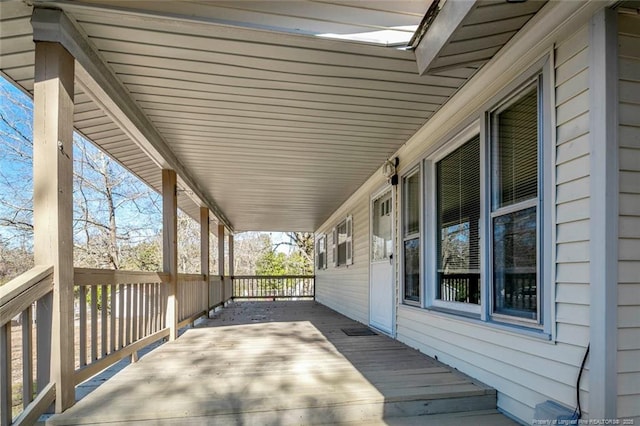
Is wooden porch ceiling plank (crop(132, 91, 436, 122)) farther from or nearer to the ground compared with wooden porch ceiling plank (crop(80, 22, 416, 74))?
nearer to the ground

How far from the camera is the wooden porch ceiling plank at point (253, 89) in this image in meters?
2.62

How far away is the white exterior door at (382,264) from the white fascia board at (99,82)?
284cm

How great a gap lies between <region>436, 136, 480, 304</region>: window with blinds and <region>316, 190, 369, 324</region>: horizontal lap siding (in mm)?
2540

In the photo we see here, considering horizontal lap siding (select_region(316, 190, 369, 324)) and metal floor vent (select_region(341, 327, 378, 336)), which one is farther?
horizontal lap siding (select_region(316, 190, 369, 324))

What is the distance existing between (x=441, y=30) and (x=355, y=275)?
5317 millimetres

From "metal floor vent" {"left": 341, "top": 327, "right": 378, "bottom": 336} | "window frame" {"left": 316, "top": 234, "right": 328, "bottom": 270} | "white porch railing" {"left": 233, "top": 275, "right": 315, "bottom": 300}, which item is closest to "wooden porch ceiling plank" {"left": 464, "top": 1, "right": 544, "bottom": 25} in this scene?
"metal floor vent" {"left": 341, "top": 327, "right": 378, "bottom": 336}

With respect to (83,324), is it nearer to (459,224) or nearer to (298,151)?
(298,151)

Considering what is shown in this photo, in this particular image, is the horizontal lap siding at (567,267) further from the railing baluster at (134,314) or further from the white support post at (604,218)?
the railing baluster at (134,314)

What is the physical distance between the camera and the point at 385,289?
16.1 ft

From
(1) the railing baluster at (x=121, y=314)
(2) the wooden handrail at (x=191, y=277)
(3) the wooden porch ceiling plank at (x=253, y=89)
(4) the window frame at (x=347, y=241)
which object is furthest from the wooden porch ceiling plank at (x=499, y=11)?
(4) the window frame at (x=347, y=241)

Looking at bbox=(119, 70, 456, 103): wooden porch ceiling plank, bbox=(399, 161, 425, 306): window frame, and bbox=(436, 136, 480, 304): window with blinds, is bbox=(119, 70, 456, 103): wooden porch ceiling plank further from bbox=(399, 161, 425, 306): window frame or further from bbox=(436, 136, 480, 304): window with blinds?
bbox=(399, 161, 425, 306): window frame

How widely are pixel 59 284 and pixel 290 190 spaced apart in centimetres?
438

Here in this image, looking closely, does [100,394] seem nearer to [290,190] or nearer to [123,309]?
[123,309]

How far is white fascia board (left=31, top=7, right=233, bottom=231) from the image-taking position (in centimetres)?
195
